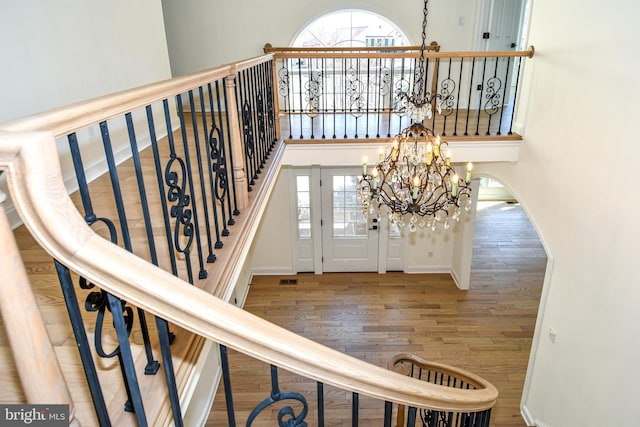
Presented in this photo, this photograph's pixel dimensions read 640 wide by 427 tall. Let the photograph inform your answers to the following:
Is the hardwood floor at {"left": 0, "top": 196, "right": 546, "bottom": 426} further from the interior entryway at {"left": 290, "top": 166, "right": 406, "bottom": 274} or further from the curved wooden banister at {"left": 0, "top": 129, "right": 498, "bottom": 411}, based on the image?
the curved wooden banister at {"left": 0, "top": 129, "right": 498, "bottom": 411}

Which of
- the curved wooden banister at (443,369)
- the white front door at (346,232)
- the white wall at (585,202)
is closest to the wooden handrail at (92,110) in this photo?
the curved wooden banister at (443,369)

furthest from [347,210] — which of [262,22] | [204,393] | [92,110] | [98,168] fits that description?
[92,110]

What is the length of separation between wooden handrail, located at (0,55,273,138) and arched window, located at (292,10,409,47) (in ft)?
18.1

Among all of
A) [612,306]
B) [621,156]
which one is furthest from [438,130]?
[612,306]

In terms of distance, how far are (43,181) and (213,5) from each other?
6.60 metres

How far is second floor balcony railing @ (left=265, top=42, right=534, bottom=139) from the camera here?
15.1ft

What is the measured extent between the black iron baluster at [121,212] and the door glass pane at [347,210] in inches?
256

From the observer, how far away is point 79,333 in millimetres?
797

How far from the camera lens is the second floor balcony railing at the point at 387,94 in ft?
15.1

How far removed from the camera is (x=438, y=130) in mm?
5199

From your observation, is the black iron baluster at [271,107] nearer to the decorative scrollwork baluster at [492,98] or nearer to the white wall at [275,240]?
the decorative scrollwork baluster at [492,98]

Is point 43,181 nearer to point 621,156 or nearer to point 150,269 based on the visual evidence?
point 150,269

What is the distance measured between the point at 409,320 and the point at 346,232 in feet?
7.04

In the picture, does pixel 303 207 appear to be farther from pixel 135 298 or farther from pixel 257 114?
pixel 135 298
